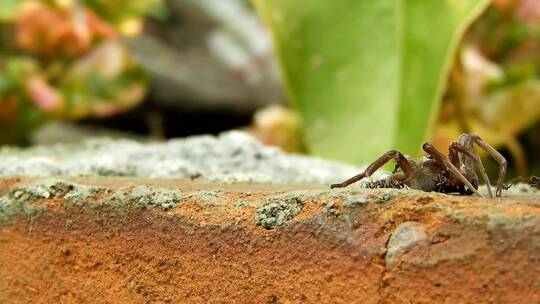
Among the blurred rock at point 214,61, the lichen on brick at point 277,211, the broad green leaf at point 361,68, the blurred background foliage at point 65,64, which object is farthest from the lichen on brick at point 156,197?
the blurred rock at point 214,61

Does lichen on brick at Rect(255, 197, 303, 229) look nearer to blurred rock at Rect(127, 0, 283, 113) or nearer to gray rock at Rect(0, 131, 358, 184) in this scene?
gray rock at Rect(0, 131, 358, 184)

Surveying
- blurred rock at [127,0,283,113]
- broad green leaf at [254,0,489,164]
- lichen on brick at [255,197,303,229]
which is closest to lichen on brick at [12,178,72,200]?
lichen on brick at [255,197,303,229]

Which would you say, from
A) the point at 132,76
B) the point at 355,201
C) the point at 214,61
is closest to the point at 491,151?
the point at 355,201

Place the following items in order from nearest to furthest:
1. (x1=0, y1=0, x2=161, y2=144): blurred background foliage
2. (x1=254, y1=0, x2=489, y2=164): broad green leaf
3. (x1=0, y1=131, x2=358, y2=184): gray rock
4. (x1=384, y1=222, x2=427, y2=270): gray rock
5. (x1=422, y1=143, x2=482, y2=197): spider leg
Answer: (x1=384, y1=222, x2=427, y2=270): gray rock < (x1=422, y1=143, x2=482, y2=197): spider leg < (x1=0, y1=131, x2=358, y2=184): gray rock < (x1=254, y1=0, x2=489, y2=164): broad green leaf < (x1=0, y1=0, x2=161, y2=144): blurred background foliage

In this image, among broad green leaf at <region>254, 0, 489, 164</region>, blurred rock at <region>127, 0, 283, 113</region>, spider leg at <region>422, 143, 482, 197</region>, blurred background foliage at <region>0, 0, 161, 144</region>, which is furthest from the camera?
blurred rock at <region>127, 0, 283, 113</region>

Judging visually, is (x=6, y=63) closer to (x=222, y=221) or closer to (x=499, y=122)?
(x=499, y=122)

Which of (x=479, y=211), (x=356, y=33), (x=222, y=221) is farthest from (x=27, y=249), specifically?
(x=356, y=33)

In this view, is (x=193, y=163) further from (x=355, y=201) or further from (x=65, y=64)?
(x=65, y=64)
